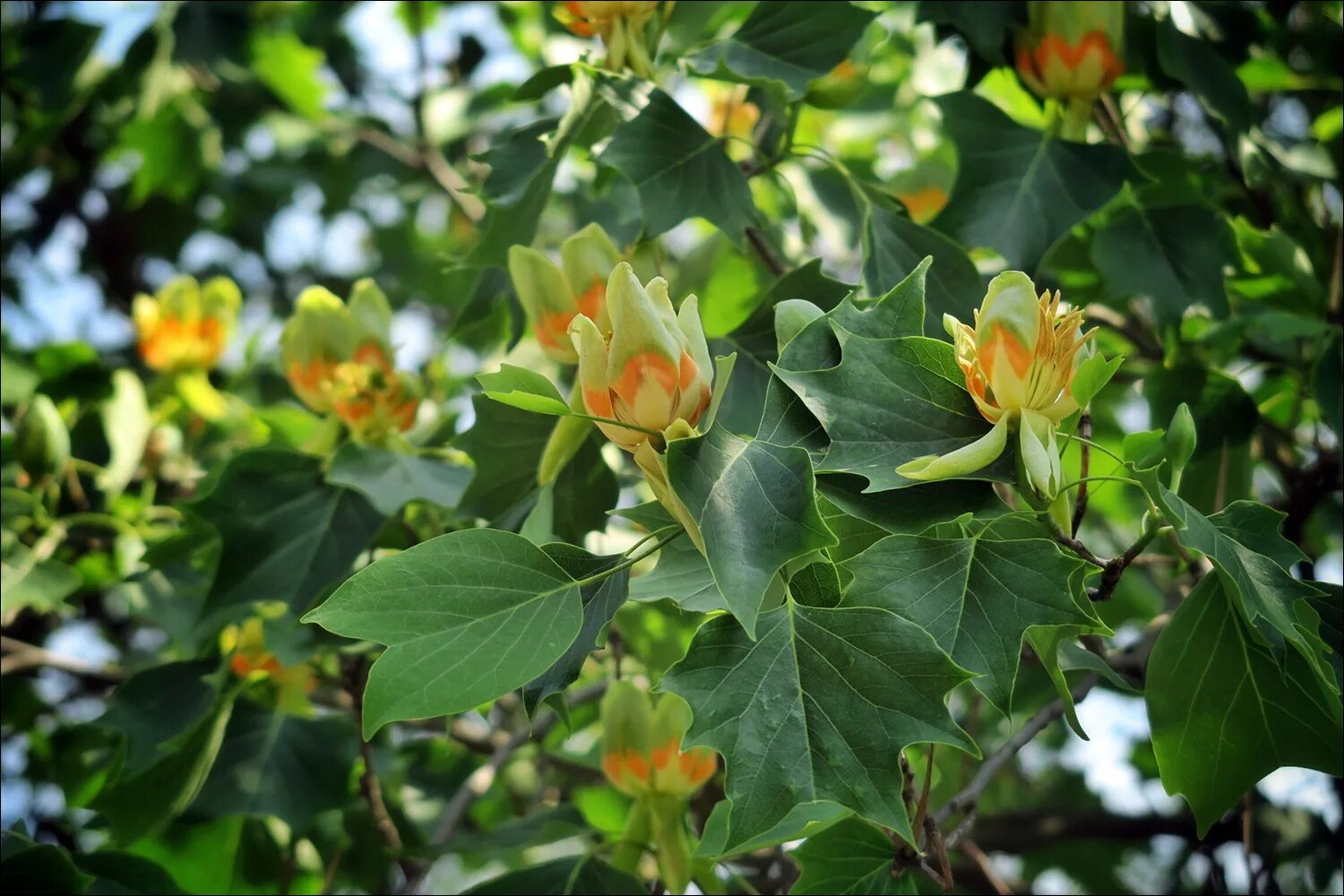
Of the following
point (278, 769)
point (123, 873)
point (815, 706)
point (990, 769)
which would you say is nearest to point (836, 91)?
point (990, 769)

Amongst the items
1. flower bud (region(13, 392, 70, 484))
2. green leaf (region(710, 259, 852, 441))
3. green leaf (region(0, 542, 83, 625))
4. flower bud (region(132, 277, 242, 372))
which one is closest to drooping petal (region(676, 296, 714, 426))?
green leaf (region(710, 259, 852, 441))

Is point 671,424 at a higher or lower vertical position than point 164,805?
higher

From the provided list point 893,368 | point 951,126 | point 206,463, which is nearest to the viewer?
point 893,368

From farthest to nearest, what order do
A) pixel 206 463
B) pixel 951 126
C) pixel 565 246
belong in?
pixel 206 463 < pixel 951 126 < pixel 565 246

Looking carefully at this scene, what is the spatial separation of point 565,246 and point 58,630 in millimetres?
2137

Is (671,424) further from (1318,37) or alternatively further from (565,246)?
(1318,37)

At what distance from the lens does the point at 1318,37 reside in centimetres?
227

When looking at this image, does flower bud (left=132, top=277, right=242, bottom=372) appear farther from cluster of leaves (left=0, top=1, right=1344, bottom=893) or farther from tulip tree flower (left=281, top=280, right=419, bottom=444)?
tulip tree flower (left=281, top=280, right=419, bottom=444)

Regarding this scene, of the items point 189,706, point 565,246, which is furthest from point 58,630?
point 565,246

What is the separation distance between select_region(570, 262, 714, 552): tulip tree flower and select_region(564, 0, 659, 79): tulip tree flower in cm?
67

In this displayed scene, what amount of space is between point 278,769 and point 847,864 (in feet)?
3.10

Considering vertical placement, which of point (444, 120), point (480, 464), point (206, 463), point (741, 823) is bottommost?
point (206, 463)

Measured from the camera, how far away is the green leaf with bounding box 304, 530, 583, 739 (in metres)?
0.93

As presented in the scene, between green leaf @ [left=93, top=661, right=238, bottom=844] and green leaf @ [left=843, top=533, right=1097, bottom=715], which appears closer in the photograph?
green leaf @ [left=843, top=533, right=1097, bottom=715]
